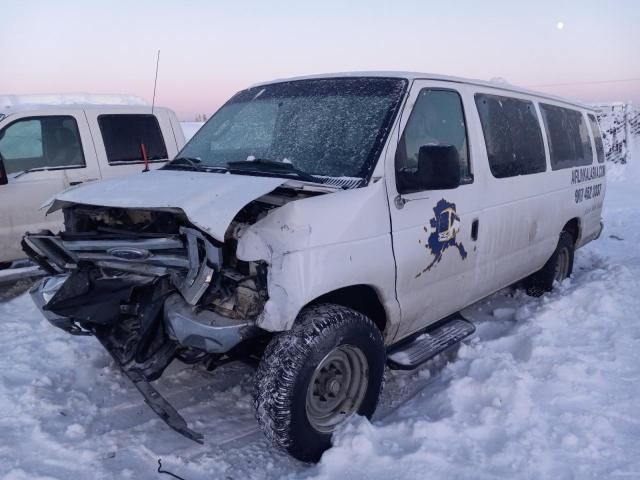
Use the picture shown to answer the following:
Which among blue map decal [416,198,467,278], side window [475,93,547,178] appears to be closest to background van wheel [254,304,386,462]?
blue map decal [416,198,467,278]

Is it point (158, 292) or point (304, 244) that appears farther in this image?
point (158, 292)

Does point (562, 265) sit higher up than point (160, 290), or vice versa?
point (160, 290)

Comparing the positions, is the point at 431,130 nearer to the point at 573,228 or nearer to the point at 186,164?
the point at 186,164

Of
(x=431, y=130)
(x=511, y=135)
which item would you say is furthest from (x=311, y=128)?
(x=511, y=135)

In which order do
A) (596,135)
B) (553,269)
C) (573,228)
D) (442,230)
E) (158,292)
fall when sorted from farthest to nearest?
1. (596,135)
2. (573,228)
3. (553,269)
4. (442,230)
5. (158,292)

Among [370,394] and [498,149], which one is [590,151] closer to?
[498,149]

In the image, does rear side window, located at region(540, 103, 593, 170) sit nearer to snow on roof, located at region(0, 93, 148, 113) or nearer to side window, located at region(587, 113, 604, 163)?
side window, located at region(587, 113, 604, 163)

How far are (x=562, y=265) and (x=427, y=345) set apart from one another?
3144 millimetres

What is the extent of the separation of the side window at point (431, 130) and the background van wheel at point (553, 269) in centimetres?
238

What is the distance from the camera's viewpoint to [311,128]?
3838mm

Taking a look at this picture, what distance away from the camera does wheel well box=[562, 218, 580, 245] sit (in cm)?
617

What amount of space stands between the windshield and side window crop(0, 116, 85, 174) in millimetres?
2846

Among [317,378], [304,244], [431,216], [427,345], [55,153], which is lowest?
[427,345]

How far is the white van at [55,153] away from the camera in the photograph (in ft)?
20.5
